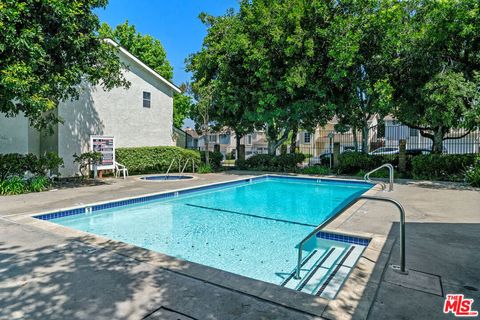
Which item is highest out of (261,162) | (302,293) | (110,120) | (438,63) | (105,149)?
(438,63)

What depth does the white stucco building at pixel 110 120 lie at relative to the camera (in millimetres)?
12867

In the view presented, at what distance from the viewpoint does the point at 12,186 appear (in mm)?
9406

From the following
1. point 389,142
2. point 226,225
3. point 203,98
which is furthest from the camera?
point 389,142

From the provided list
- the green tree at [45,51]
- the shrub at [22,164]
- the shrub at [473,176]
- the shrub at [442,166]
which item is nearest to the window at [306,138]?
the shrub at [442,166]

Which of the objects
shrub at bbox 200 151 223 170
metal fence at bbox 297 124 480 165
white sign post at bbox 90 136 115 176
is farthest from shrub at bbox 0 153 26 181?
metal fence at bbox 297 124 480 165

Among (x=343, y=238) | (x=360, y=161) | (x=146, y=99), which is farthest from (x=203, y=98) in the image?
(x=343, y=238)

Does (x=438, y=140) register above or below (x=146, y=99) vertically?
below

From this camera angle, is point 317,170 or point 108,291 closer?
point 108,291

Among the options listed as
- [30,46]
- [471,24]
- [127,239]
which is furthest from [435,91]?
[30,46]

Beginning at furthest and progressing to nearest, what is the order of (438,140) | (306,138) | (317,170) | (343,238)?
(306,138) → (317,170) → (438,140) → (343,238)

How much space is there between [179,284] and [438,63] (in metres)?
13.4

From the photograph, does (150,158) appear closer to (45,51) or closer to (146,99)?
(146,99)

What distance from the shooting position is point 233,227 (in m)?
7.18

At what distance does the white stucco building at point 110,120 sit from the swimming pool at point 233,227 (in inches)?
246
